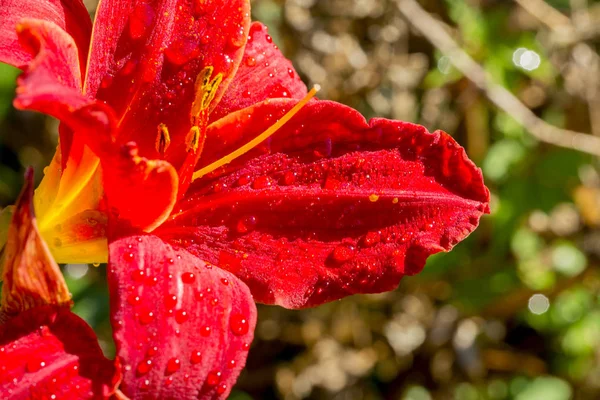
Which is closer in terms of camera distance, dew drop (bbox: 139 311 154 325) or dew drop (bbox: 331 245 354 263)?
dew drop (bbox: 139 311 154 325)

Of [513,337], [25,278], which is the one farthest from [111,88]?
[513,337]

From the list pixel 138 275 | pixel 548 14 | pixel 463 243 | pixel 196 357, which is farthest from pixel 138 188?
pixel 548 14

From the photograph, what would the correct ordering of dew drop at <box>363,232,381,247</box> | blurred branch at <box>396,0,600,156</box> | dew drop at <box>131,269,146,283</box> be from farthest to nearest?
blurred branch at <box>396,0,600,156</box>, dew drop at <box>363,232,381,247</box>, dew drop at <box>131,269,146,283</box>

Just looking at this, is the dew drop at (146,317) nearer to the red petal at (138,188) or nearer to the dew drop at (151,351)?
the dew drop at (151,351)

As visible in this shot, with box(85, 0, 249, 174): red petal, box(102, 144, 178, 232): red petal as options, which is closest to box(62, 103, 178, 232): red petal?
box(102, 144, 178, 232): red petal

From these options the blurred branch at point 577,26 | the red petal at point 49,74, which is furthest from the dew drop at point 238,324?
the blurred branch at point 577,26

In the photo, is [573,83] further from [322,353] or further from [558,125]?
[322,353]

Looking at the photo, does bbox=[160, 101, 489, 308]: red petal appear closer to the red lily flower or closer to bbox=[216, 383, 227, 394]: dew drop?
the red lily flower
